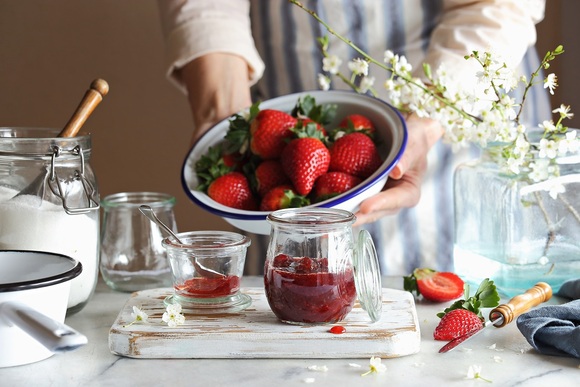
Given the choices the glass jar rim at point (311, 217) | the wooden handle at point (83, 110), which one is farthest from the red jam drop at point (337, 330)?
the wooden handle at point (83, 110)

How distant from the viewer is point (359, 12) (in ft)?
5.54

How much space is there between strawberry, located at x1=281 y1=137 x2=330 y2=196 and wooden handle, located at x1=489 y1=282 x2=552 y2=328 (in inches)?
13.0

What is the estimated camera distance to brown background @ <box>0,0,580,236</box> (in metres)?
2.44

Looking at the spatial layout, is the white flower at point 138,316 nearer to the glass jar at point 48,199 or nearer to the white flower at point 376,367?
the glass jar at point 48,199

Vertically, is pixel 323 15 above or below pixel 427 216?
above

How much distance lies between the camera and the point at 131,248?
1199 mm

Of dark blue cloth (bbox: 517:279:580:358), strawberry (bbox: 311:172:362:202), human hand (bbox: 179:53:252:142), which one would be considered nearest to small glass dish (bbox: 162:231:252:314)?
strawberry (bbox: 311:172:362:202)

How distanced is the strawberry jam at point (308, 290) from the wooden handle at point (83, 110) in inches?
Result: 13.4

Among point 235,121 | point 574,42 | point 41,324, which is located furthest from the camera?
point 574,42

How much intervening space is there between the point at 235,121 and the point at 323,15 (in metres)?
0.46

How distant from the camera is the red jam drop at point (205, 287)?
1004 millimetres

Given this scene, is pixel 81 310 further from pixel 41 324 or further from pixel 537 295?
pixel 537 295

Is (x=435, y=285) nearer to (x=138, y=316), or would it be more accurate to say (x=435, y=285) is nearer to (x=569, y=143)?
(x=569, y=143)

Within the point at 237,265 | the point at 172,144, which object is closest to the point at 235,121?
the point at 237,265
